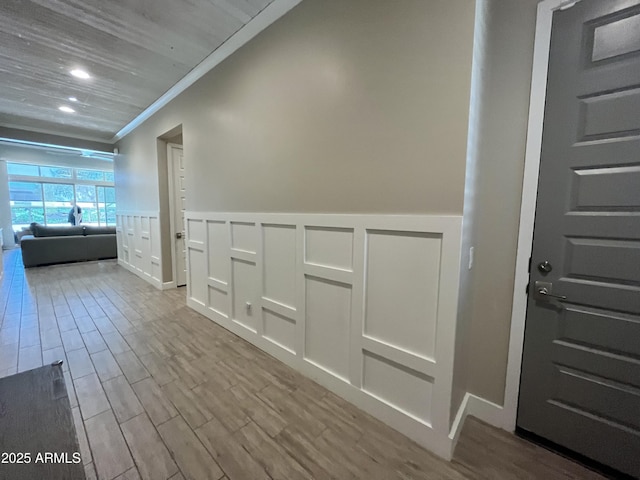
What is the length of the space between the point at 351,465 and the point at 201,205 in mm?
2766

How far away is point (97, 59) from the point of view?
2742mm

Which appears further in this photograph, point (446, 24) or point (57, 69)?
point (57, 69)

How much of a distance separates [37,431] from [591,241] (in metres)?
2.34

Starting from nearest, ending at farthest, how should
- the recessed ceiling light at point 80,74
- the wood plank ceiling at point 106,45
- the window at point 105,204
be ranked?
the wood plank ceiling at point 106,45
the recessed ceiling light at point 80,74
the window at point 105,204

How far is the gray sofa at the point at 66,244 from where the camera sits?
560cm

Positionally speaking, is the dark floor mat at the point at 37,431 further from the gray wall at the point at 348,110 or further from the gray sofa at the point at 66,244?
the gray sofa at the point at 66,244

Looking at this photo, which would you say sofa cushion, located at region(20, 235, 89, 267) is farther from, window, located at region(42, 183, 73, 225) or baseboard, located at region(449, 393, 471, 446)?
baseboard, located at region(449, 393, 471, 446)

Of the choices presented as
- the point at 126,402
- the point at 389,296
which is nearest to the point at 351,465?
the point at 389,296

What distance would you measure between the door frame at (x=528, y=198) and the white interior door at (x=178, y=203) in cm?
412

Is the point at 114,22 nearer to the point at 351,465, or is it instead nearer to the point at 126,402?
the point at 126,402

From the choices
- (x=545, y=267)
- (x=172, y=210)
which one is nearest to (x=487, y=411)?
(x=545, y=267)

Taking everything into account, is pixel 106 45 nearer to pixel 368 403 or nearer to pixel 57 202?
pixel 368 403

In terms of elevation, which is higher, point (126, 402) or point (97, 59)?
point (97, 59)

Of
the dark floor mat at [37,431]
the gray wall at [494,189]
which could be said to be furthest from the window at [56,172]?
the gray wall at [494,189]
